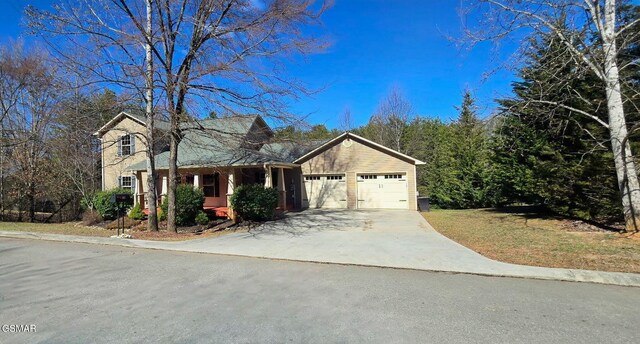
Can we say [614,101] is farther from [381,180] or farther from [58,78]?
[58,78]

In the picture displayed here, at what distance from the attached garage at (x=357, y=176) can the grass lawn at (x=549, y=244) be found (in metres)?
6.54

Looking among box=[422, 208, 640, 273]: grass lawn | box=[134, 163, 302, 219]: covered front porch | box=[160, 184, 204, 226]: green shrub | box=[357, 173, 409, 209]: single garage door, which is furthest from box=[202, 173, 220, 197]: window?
box=[422, 208, 640, 273]: grass lawn

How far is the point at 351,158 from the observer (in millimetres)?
21250

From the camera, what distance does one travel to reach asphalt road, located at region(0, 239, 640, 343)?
378cm

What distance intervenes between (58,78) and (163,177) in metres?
9.53

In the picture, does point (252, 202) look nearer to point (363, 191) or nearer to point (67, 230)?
point (67, 230)

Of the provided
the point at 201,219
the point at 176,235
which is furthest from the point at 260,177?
the point at 176,235

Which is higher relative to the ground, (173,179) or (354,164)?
(354,164)

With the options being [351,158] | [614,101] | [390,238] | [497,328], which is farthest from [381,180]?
[497,328]

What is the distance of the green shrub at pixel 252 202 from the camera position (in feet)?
48.7

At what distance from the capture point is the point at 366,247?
917 centimetres

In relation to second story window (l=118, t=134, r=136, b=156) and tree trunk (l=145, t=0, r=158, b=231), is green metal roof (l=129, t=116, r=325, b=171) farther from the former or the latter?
second story window (l=118, t=134, r=136, b=156)

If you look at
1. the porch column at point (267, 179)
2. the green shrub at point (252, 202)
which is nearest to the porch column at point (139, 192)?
the green shrub at point (252, 202)

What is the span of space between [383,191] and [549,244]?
11.8 meters
